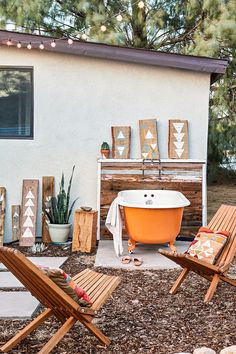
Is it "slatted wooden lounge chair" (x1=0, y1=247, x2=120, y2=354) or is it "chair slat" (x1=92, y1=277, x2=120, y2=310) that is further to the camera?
"chair slat" (x1=92, y1=277, x2=120, y2=310)

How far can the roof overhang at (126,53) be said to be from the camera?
7.02 m

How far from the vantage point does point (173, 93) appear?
7359mm

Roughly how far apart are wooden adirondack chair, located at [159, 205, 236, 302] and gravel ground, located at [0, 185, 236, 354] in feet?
0.48

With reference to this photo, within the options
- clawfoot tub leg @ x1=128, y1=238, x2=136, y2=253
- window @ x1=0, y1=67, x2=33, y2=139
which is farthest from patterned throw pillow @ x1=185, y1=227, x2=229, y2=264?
window @ x1=0, y1=67, x2=33, y2=139

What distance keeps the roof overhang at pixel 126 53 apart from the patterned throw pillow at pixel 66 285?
4681 mm

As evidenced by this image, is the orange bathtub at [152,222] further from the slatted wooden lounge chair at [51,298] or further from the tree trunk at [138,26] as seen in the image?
the tree trunk at [138,26]

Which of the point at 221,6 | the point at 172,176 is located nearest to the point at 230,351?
the point at 172,176

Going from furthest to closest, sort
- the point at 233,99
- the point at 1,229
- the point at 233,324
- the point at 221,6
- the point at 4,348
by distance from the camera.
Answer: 1. the point at 233,99
2. the point at 221,6
3. the point at 1,229
4. the point at 233,324
5. the point at 4,348

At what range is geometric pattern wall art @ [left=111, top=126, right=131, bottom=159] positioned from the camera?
730 centimetres

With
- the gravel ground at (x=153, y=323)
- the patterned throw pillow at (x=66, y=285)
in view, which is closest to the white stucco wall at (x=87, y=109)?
the gravel ground at (x=153, y=323)

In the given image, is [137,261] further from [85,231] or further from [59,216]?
[59,216]

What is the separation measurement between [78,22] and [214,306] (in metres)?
8.30

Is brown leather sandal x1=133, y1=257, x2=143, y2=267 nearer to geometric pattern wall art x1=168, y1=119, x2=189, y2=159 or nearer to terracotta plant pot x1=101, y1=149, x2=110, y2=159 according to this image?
terracotta plant pot x1=101, y1=149, x2=110, y2=159

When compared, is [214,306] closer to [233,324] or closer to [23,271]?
[233,324]
